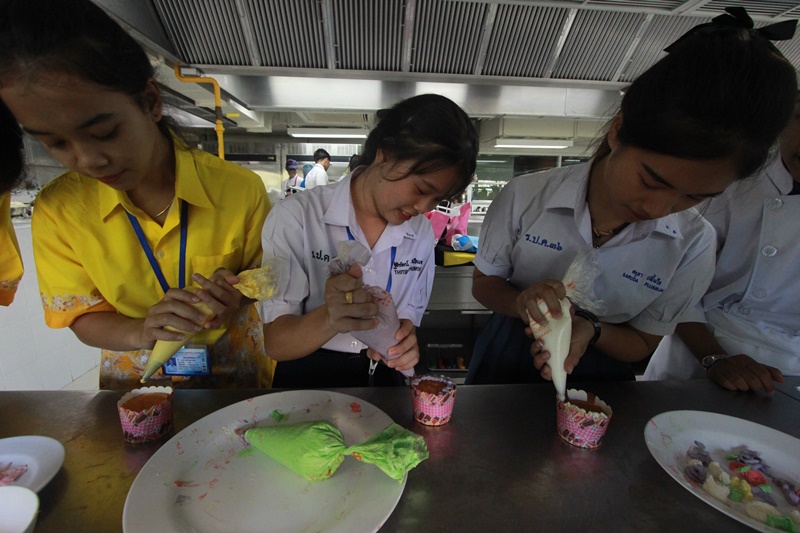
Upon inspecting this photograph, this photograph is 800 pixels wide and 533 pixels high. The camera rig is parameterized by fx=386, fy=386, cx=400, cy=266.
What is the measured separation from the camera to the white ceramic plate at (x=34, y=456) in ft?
2.48

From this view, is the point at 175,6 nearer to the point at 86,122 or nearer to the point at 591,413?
the point at 86,122

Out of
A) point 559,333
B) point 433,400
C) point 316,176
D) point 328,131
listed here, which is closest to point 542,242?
point 559,333

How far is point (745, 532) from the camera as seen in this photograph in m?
0.72

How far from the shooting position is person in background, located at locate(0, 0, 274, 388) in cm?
85

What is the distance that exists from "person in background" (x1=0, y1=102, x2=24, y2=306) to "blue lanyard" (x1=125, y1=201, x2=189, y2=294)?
0.30 m

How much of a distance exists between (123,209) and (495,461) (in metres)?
1.27

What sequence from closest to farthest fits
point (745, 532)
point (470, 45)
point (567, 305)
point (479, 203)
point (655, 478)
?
point (745, 532)
point (655, 478)
point (567, 305)
point (470, 45)
point (479, 203)

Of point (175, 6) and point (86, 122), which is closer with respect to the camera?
point (86, 122)

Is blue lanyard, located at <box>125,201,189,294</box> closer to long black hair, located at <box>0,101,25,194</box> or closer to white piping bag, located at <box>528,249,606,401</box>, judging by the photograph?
long black hair, located at <box>0,101,25,194</box>

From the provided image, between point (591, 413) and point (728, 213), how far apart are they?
111 cm

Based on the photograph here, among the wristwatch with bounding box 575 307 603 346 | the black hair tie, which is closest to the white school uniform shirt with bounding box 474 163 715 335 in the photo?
the wristwatch with bounding box 575 307 603 346

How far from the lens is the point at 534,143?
6.96 meters

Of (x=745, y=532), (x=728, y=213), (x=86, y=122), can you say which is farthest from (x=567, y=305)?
(x=86, y=122)

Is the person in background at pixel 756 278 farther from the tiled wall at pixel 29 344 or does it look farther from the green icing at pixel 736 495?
the tiled wall at pixel 29 344
